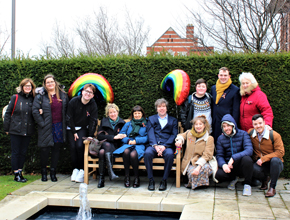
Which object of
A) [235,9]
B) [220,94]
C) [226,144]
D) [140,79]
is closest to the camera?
[226,144]

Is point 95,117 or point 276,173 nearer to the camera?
point 276,173

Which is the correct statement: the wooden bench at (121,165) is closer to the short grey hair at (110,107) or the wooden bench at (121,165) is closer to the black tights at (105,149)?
the black tights at (105,149)

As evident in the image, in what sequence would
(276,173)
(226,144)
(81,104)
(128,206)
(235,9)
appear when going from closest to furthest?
(128,206)
(276,173)
(226,144)
(81,104)
(235,9)

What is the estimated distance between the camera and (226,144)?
4582 millimetres

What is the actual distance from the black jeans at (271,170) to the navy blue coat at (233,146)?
0.95 feet

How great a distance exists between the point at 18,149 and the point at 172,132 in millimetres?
2847

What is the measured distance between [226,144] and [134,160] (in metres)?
1.53

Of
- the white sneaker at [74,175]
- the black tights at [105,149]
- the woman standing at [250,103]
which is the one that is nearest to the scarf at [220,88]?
the woman standing at [250,103]

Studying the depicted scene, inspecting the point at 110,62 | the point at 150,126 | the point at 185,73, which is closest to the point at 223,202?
the point at 150,126

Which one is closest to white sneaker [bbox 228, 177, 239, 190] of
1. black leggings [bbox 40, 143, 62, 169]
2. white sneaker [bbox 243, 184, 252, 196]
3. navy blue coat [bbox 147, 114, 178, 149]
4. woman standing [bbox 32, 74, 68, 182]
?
white sneaker [bbox 243, 184, 252, 196]

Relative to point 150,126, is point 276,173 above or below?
below

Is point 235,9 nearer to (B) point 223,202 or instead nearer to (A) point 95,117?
(A) point 95,117

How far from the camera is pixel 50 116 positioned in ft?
16.9

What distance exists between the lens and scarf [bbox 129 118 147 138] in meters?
5.12
